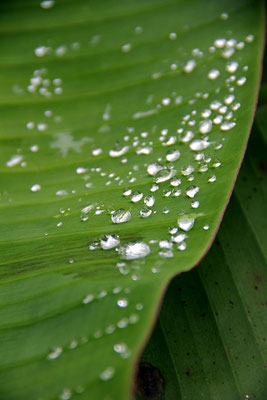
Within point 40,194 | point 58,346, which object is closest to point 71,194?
point 40,194

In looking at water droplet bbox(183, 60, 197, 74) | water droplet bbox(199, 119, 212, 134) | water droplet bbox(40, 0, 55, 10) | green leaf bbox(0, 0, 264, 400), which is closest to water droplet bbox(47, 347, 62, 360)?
green leaf bbox(0, 0, 264, 400)

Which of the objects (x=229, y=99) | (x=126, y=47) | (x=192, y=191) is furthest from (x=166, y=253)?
(x=126, y=47)

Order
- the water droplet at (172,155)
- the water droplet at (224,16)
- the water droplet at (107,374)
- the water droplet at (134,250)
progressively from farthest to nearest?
the water droplet at (224,16) → the water droplet at (172,155) → the water droplet at (134,250) → the water droplet at (107,374)

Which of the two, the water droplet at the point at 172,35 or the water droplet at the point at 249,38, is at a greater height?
the water droplet at the point at 172,35

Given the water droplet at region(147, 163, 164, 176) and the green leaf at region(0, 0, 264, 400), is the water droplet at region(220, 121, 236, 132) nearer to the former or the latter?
the green leaf at region(0, 0, 264, 400)

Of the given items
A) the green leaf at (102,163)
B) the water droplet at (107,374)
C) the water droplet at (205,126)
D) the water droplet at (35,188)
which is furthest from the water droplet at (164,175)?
the water droplet at (107,374)

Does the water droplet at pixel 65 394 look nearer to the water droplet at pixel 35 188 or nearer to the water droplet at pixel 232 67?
the water droplet at pixel 35 188

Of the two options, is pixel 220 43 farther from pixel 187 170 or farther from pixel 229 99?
pixel 187 170

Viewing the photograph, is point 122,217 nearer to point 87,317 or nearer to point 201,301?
point 87,317
